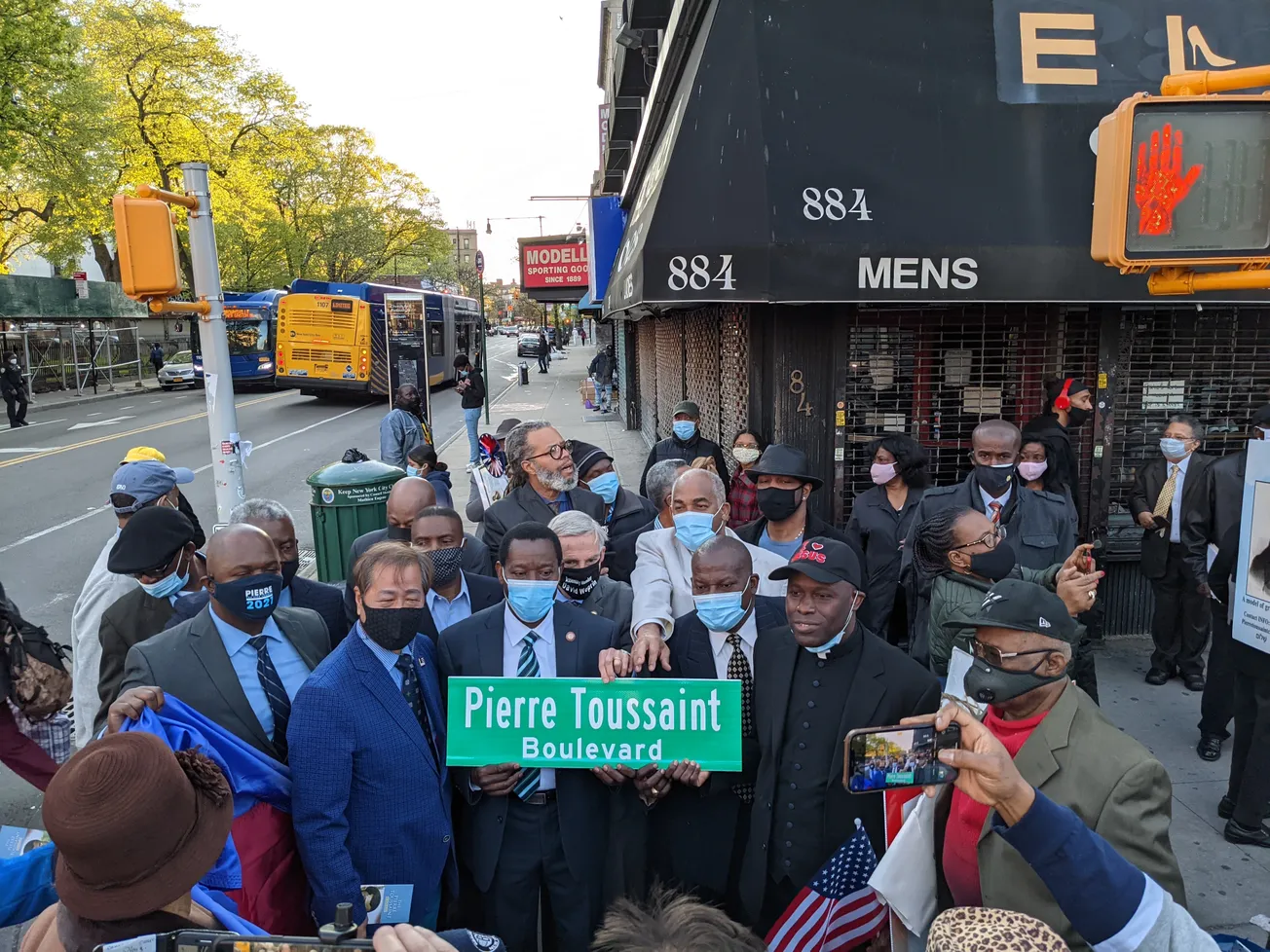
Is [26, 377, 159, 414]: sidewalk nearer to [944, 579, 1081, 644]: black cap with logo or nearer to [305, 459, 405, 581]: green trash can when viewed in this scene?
[305, 459, 405, 581]: green trash can

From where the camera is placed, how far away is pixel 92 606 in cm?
414

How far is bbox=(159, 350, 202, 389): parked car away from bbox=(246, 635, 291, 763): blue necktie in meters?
37.2

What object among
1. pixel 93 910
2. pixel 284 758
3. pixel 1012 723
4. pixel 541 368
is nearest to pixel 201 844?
pixel 93 910

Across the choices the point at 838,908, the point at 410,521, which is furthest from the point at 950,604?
the point at 410,521

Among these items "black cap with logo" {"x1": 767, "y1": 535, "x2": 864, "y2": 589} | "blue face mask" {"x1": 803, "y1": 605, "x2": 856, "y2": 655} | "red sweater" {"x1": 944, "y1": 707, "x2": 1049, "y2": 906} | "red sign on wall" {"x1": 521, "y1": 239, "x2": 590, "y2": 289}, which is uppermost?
"red sign on wall" {"x1": 521, "y1": 239, "x2": 590, "y2": 289}

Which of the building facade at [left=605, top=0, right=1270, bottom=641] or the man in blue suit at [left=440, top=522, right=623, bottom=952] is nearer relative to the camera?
the man in blue suit at [left=440, top=522, right=623, bottom=952]

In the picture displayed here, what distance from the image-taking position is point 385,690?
3006 mm

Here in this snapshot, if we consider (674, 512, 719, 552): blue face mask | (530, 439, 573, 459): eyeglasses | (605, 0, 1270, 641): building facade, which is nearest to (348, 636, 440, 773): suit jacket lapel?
(674, 512, 719, 552): blue face mask

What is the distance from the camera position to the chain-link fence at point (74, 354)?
1259 inches

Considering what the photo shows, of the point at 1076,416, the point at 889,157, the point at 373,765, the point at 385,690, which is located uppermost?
the point at 889,157

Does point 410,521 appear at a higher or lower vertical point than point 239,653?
higher

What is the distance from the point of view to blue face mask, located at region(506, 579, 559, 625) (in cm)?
340

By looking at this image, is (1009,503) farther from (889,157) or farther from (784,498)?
(889,157)

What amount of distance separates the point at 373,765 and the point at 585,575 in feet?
4.58
